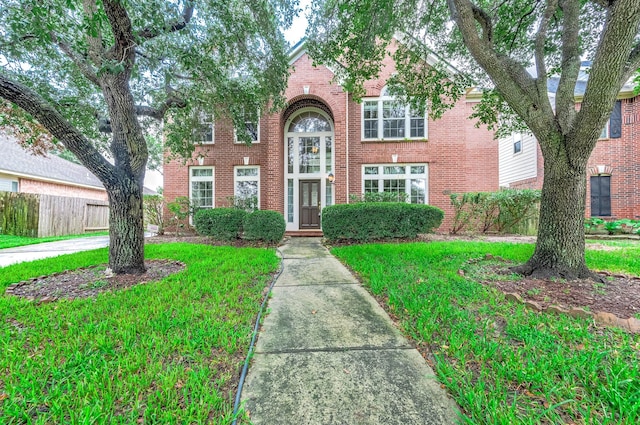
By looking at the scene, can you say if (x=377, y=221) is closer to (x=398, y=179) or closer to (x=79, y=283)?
(x=398, y=179)

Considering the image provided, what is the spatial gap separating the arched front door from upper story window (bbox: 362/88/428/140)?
1531 millimetres

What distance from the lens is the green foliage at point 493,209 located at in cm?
851

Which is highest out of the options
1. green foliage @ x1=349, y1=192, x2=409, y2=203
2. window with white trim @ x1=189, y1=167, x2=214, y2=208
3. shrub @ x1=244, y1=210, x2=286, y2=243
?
window with white trim @ x1=189, y1=167, x2=214, y2=208

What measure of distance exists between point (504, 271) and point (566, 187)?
1416mm

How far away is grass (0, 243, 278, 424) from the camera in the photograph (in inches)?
54.2

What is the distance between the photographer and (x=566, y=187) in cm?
341

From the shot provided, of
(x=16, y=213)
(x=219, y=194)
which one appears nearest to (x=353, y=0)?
(x=219, y=194)

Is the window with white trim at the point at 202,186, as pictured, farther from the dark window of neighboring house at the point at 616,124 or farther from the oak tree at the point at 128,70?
the dark window of neighboring house at the point at 616,124

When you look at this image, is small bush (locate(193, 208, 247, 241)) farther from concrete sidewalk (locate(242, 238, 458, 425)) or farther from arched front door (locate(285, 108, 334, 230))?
concrete sidewalk (locate(242, 238, 458, 425))

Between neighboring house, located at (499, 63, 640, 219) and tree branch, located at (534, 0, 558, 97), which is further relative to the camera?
neighboring house, located at (499, 63, 640, 219)

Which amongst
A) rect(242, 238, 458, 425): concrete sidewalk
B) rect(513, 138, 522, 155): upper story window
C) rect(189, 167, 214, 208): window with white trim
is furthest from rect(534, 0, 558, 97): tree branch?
rect(513, 138, 522, 155): upper story window

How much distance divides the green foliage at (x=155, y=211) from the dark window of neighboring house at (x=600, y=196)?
18023 millimetres

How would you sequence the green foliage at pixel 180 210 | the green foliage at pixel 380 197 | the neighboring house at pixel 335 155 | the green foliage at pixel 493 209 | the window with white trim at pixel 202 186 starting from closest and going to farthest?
the green foliage at pixel 493 209 → the green foliage at pixel 380 197 → the green foliage at pixel 180 210 → the neighboring house at pixel 335 155 → the window with white trim at pixel 202 186

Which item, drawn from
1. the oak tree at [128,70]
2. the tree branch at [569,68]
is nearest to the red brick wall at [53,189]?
the oak tree at [128,70]
